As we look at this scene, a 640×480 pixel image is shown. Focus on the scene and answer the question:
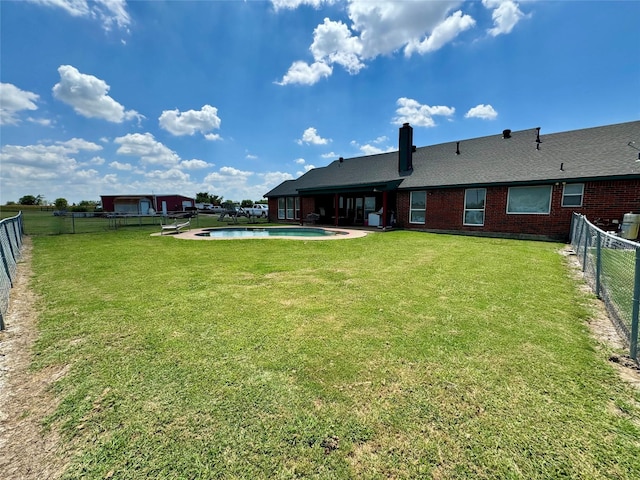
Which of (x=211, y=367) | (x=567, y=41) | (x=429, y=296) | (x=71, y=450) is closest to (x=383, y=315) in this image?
(x=429, y=296)

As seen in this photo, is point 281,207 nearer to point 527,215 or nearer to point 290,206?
point 290,206

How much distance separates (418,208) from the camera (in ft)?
53.8

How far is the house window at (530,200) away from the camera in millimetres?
12203

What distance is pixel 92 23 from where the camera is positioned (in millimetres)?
11875

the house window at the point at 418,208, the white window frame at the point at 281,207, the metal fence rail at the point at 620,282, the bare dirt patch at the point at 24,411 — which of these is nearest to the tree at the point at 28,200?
the white window frame at the point at 281,207

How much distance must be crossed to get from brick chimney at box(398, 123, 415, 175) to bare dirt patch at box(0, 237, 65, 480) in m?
18.7

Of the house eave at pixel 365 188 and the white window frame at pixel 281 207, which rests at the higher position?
the house eave at pixel 365 188

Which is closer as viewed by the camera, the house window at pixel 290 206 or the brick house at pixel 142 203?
the house window at pixel 290 206

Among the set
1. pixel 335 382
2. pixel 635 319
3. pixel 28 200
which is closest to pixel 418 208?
pixel 635 319

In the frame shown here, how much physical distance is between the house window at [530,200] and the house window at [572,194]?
0.52m

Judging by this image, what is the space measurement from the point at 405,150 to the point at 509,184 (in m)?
7.50

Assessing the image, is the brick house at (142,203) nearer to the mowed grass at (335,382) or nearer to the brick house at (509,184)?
the brick house at (509,184)

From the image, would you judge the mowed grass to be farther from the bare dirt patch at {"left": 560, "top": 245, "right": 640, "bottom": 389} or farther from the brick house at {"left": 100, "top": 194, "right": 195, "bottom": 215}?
the brick house at {"left": 100, "top": 194, "right": 195, "bottom": 215}

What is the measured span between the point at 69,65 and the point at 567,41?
2439cm
